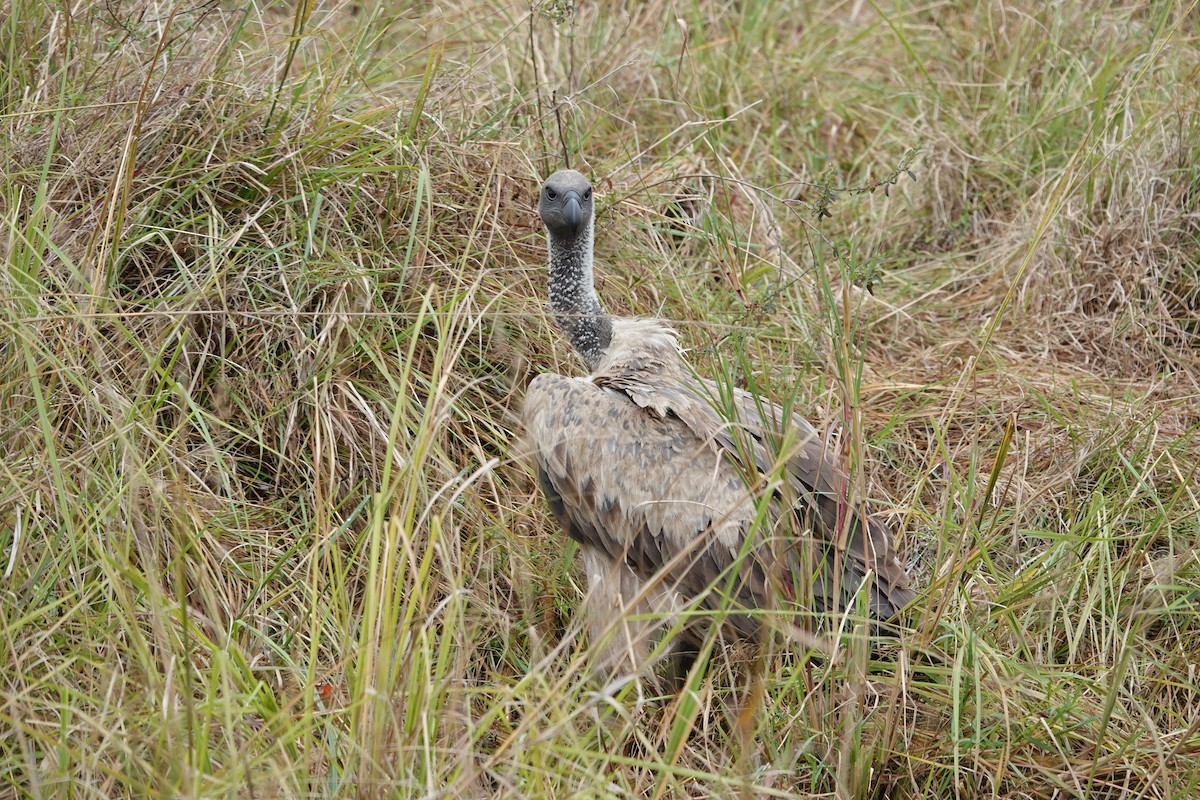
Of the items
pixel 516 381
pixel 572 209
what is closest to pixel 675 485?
pixel 516 381

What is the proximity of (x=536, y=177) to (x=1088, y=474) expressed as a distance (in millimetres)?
2179

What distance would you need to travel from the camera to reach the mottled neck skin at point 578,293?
3.79 meters

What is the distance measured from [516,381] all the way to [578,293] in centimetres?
36

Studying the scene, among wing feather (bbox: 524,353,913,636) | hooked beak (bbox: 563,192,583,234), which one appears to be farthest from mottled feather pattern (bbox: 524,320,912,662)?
hooked beak (bbox: 563,192,583,234)

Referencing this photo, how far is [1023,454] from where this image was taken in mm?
4090

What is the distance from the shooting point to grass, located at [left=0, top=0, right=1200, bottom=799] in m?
2.47

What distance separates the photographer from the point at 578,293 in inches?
151

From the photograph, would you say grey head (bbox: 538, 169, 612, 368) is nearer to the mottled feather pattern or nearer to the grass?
the grass

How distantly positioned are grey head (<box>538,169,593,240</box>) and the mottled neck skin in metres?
0.03

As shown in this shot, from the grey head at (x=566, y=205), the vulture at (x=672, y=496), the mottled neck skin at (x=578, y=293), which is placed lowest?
the vulture at (x=672, y=496)

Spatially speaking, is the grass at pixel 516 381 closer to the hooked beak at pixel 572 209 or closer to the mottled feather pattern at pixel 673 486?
the mottled feather pattern at pixel 673 486

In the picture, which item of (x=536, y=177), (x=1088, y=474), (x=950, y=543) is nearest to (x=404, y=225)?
(x=536, y=177)

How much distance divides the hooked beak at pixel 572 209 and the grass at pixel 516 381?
404 mm

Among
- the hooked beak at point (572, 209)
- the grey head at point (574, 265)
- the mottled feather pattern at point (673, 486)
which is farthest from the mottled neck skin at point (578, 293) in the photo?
the mottled feather pattern at point (673, 486)
